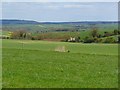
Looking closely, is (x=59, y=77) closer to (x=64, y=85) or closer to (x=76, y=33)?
(x=64, y=85)

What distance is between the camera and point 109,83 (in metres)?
15.9

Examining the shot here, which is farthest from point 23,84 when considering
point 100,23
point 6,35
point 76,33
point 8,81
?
point 100,23

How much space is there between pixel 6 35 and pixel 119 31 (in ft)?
80.1

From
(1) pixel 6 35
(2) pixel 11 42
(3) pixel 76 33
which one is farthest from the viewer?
(3) pixel 76 33

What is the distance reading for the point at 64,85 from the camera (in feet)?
48.5

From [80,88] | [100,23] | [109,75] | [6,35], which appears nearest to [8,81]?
[80,88]

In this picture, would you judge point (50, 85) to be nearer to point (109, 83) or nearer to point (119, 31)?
point (109, 83)

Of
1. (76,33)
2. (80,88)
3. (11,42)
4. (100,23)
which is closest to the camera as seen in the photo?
(80,88)

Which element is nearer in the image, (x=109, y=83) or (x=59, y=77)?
(x=109, y=83)

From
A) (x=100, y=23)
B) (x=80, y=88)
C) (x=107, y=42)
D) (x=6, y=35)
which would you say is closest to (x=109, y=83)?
(x=80, y=88)

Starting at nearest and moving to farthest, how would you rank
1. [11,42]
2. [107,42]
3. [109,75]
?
[109,75] < [11,42] < [107,42]

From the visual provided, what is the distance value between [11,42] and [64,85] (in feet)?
154

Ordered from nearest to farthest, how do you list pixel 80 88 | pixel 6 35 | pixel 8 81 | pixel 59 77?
pixel 80 88 < pixel 8 81 < pixel 59 77 < pixel 6 35

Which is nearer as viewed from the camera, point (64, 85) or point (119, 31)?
point (64, 85)
